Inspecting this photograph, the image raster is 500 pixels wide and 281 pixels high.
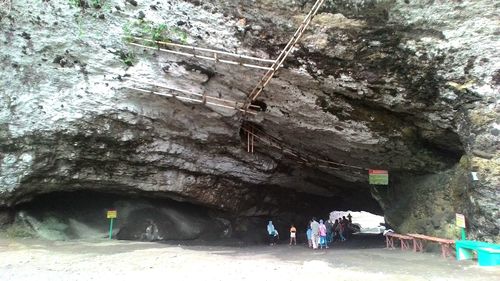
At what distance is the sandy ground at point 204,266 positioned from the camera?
7.27 metres

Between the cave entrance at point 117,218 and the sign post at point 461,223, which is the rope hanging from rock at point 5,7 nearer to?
the cave entrance at point 117,218

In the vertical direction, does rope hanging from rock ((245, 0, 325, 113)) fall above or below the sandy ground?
above

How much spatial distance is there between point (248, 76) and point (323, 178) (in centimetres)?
638

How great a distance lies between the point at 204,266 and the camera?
27.2ft

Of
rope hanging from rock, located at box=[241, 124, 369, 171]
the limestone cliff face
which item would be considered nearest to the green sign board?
the limestone cliff face

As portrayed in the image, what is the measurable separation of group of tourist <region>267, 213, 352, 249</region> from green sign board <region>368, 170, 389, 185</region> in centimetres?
242

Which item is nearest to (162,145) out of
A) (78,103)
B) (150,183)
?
(150,183)

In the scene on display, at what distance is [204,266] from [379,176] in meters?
6.85

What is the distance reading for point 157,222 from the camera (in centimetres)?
1521

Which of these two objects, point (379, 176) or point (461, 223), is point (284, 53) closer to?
point (379, 176)

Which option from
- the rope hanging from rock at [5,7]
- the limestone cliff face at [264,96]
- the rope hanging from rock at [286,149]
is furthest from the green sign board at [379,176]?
the rope hanging from rock at [5,7]

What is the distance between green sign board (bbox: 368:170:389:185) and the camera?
42.0 feet

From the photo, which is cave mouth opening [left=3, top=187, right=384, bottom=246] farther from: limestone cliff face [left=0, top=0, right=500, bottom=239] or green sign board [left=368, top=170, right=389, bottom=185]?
green sign board [left=368, top=170, right=389, bottom=185]

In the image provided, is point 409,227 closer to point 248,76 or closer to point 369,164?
point 369,164
